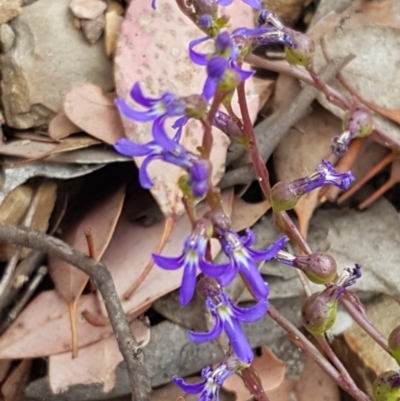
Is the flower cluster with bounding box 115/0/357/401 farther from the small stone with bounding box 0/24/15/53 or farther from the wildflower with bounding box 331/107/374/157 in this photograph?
the small stone with bounding box 0/24/15/53

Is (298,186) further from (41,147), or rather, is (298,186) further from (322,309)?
(41,147)

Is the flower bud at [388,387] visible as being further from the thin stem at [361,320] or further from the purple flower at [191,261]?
the purple flower at [191,261]

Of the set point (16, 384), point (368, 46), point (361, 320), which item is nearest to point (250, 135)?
point (361, 320)

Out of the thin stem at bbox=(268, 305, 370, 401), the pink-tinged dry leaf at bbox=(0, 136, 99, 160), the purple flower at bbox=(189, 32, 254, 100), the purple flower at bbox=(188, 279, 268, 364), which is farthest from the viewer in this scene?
the pink-tinged dry leaf at bbox=(0, 136, 99, 160)

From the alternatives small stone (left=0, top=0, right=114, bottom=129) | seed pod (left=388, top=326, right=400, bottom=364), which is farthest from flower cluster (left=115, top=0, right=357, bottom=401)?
small stone (left=0, top=0, right=114, bottom=129)

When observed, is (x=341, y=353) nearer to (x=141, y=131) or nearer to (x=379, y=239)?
(x=379, y=239)
